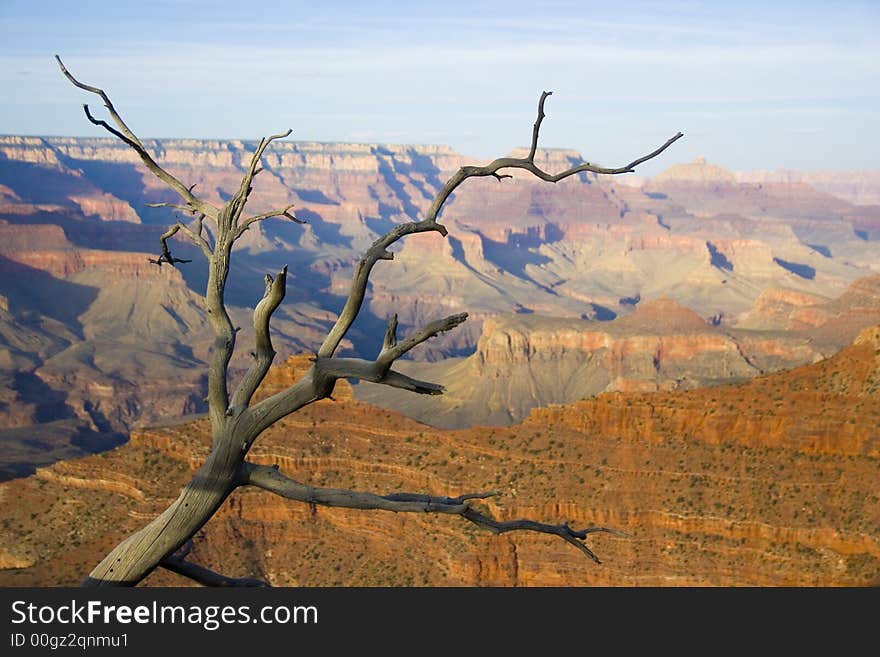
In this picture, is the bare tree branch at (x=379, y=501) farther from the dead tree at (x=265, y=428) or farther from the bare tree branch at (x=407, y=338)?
the bare tree branch at (x=407, y=338)

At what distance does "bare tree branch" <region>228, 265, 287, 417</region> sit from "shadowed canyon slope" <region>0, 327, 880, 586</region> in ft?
101

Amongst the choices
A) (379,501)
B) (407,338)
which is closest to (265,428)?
(379,501)

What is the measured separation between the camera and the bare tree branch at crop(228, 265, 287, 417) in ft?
26.6

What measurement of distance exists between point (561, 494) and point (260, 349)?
37472 millimetres

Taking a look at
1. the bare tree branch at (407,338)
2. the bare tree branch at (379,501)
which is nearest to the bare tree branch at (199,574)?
the bare tree branch at (379,501)

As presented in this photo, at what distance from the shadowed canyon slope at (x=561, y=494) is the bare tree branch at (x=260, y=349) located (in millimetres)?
30682

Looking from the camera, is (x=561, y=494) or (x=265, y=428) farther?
(x=561, y=494)

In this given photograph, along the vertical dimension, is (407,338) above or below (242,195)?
below

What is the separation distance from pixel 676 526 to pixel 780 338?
4271 inches

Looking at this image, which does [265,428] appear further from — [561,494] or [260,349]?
[561,494]

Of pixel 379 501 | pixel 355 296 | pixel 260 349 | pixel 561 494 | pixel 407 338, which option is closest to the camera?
pixel 407 338

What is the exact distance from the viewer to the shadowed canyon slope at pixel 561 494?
39875mm

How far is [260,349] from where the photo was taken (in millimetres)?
8422

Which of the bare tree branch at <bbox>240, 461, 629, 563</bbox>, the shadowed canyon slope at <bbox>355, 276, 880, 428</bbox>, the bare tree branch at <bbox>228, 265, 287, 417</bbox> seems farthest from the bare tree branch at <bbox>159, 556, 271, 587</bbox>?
the shadowed canyon slope at <bbox>355, 276, 880, 428</bbox>
